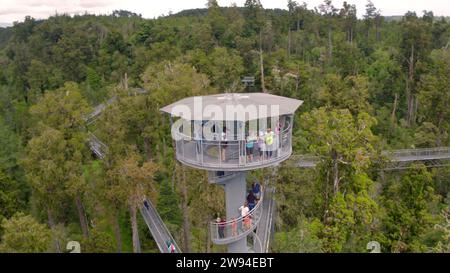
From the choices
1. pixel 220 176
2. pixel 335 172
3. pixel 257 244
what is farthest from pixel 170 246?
pixel 335 172

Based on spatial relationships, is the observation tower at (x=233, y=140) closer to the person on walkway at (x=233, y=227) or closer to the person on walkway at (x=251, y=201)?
the person on walkway at (x=233, y=227)

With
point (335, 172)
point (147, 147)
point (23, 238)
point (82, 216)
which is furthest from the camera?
point (147, 147)

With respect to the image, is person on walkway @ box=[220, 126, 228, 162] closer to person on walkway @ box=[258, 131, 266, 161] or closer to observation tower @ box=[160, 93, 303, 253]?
observation tower @ box=[160, 93, 303, 253]

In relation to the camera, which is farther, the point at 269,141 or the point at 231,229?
the point at 231,229

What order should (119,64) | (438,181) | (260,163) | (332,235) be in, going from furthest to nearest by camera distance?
1. (119,64)
2. (438,181)
3. (332,235)
4. (260,163)

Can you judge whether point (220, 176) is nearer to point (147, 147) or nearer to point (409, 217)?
point (409, 217)
